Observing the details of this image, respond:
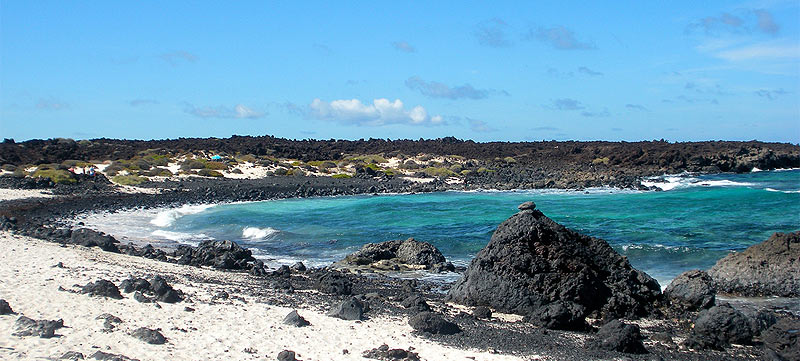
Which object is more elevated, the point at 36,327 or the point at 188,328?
the point at 36,327

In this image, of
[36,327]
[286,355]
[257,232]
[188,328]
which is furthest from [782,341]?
[257,232]

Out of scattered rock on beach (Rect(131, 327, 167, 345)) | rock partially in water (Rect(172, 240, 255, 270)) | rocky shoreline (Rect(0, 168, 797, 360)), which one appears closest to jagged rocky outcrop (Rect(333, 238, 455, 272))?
rocky shoreline (Rect(0, 168, 797, 360))

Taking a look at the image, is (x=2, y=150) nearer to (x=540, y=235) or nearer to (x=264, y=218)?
(x=264, y=218)

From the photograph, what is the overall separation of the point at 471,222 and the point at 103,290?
49.7 ft

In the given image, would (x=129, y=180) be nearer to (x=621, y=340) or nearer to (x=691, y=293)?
(x=691, y=293)

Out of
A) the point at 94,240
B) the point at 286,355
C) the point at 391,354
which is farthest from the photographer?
the point at 94,240

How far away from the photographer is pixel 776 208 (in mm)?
25797

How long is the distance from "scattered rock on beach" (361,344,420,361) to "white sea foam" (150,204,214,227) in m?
17.6

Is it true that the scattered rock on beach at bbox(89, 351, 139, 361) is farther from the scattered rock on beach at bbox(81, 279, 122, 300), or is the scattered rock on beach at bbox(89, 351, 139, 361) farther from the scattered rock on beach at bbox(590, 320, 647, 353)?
the scattered rock on beach at bbox(590, 320, 647, 353)

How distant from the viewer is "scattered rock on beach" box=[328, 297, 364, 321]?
30.3 feet

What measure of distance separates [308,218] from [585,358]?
1810 centimetres

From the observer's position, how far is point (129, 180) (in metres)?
38.0

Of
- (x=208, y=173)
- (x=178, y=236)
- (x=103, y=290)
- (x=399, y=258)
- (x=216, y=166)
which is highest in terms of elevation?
(x=216, y=166)

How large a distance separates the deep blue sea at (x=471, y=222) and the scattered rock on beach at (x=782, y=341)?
16.2 feet
